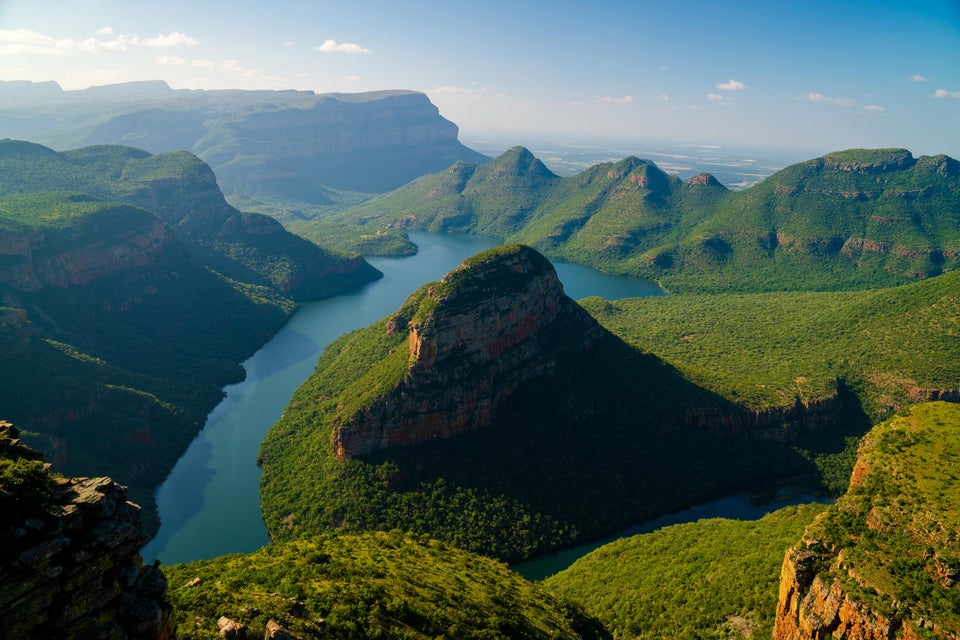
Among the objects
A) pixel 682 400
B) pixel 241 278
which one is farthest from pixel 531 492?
pixel 241 278

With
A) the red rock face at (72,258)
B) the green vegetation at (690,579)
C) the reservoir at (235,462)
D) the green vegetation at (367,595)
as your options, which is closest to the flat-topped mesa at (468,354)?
the reservoir at (235,462)

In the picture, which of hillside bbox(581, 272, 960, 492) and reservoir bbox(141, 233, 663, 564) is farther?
hillside bbox(581, 272, 960, 492)

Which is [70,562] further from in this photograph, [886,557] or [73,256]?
[73,256]

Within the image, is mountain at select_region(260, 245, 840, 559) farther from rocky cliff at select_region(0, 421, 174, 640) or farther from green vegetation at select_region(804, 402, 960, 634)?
rocky cliff at select_region(0, 421, 174, 640)

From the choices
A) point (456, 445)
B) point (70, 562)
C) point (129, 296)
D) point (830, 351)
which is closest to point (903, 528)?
point (456, 445)

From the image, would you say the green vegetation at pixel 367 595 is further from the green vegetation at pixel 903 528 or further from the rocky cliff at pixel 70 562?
the green vegetation at pixel 903 528

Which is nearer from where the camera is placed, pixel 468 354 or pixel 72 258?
pixel 468 354

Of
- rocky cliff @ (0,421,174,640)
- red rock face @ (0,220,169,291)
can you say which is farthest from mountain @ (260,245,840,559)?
red rock face @ (0,220,169,291)

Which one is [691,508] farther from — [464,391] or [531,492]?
[464,391]
